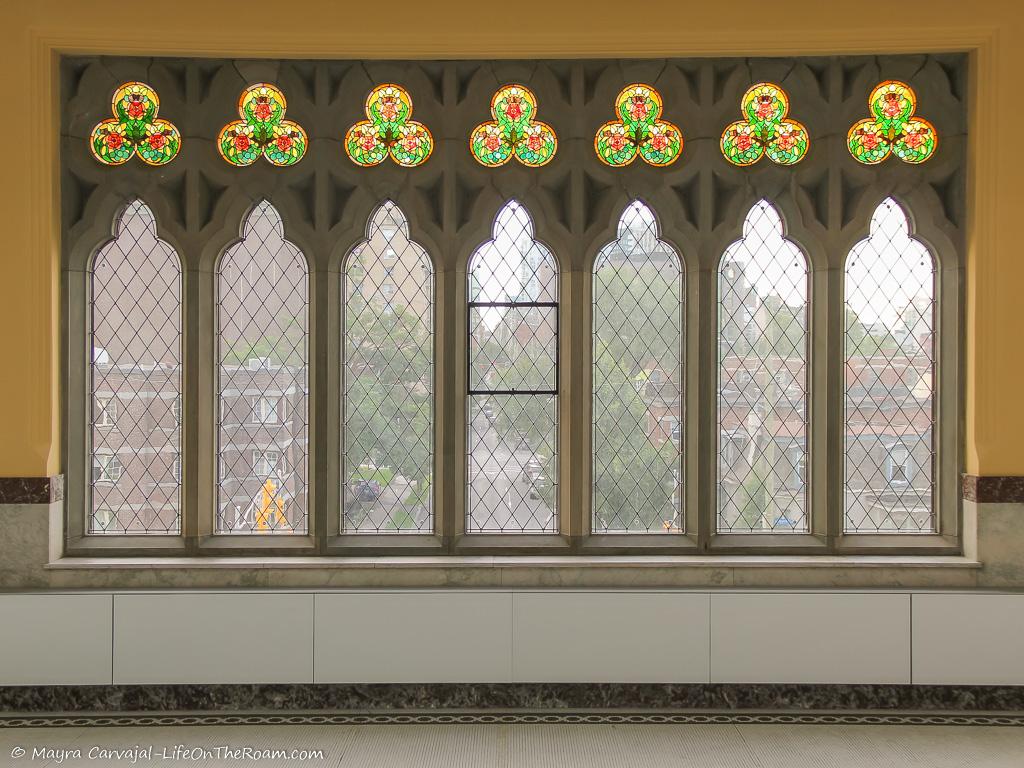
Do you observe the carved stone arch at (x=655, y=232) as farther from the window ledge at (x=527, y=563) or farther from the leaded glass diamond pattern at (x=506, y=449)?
the window ledge at (x=527, y=563)

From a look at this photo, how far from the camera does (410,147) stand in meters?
3.84

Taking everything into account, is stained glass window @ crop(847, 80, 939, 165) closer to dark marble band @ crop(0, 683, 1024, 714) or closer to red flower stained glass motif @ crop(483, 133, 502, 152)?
red flower stained glass motif @ crop(483, 133, 502, 152)

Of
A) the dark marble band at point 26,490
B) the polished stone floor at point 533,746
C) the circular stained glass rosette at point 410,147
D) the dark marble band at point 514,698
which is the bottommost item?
the polished stone floor at point 533,746

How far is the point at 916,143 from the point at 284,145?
9.99ft

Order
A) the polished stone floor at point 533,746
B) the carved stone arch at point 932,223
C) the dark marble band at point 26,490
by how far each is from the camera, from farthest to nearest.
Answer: the carved stone arch at point 932,223 → the dark marble band at point 26,490 → the polished stone floor at point 533,746

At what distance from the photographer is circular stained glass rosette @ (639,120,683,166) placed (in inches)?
151

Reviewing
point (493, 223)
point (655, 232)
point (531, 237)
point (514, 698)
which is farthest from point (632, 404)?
point (514, 698)

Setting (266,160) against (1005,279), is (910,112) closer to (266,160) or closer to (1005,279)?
(1005,279)

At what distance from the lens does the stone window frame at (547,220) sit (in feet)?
12.5

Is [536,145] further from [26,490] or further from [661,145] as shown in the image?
[26,490]

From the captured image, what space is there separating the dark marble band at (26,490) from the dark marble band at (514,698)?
33.2 inches

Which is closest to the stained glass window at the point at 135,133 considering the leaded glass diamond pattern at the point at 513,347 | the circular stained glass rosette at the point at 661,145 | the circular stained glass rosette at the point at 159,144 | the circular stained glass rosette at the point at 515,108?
the circular stained glass rosette at the point at 159,144

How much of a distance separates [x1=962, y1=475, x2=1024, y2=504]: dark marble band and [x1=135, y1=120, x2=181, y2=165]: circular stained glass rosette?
4.11m

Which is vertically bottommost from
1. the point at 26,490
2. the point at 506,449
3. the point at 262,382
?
the point at 26,490
